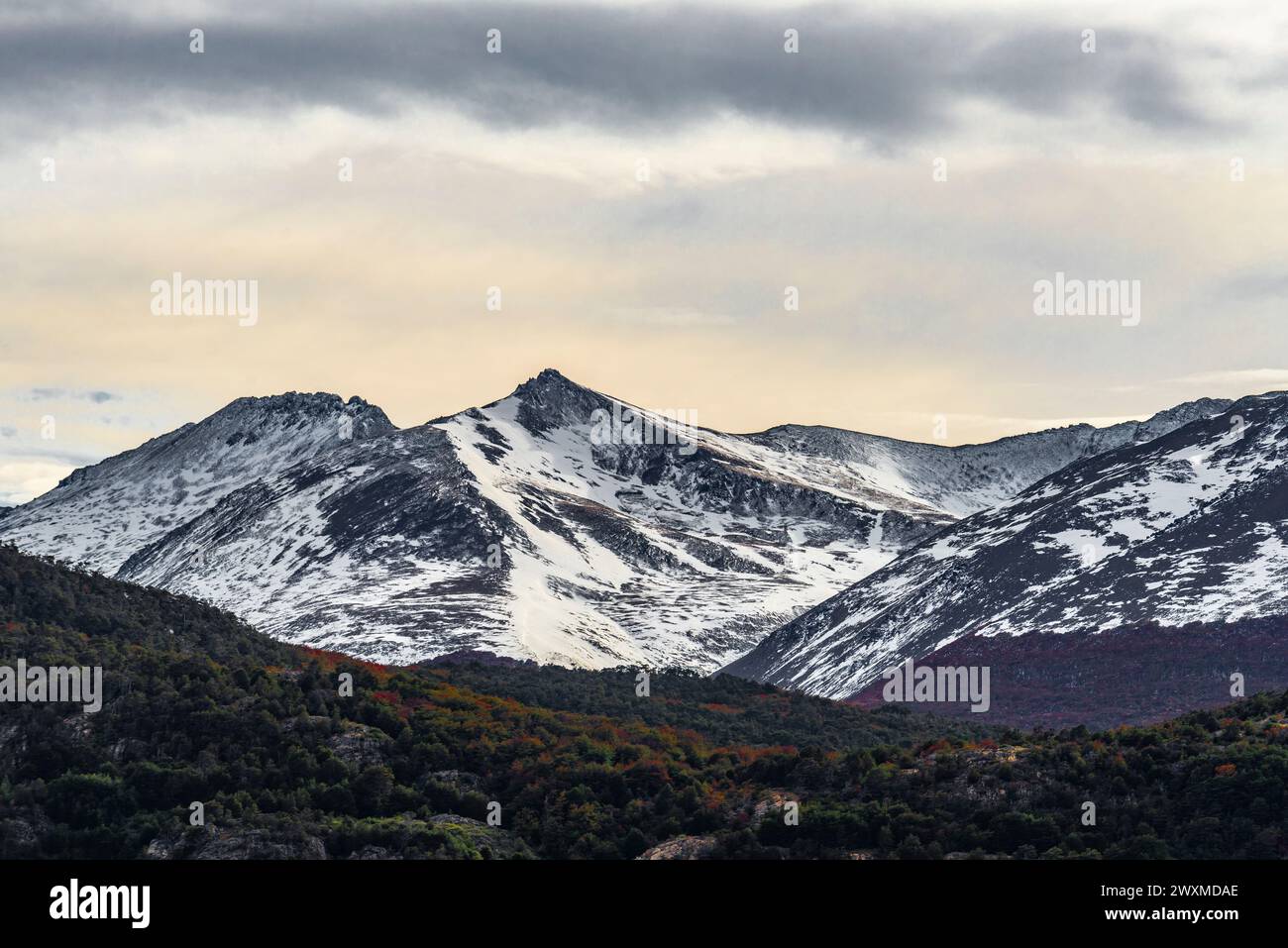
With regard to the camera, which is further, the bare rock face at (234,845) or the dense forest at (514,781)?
the bare rock face at (234,845)

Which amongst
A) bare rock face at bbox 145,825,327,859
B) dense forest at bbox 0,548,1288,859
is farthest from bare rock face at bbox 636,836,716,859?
bare rock face at bbox 145,825,327,859

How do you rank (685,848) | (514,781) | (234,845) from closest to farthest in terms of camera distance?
(234,845) → (685,848) → (514,781)

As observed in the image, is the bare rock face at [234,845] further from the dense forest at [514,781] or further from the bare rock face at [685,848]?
the bare rock face at [685,848]

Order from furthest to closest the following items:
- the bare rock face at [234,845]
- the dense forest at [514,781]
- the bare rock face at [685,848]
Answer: the bare rock face at [685,848] → the bare rock face at [234,845] → the dense forest at [514,781]

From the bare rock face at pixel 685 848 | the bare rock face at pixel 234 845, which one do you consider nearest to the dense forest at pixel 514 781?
the bare rock face at pixel 234 845

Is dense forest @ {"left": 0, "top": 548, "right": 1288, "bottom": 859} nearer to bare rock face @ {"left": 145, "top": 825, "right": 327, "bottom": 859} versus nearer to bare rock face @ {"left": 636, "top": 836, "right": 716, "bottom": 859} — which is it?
→ bare rock face @ {"left": 145, "top": 825, "right": 327, "bottom": 859}

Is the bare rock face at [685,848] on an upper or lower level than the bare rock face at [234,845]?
lower

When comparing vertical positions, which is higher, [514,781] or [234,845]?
[514,781]

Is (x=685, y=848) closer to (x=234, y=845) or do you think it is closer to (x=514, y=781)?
(x=514, y=781)

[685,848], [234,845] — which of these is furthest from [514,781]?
[234,845]
